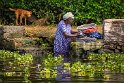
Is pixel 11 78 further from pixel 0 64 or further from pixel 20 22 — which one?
pixel 20 22

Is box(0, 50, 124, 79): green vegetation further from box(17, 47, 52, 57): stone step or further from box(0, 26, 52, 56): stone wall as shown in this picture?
box(0, 26, 52, 56): stone wall

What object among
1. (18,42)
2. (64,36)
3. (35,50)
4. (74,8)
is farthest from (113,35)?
(74,8)

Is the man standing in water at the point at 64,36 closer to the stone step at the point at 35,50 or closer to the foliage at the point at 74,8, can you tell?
the stone step at the point at 35,50

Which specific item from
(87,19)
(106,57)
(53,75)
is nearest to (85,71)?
(53,75)

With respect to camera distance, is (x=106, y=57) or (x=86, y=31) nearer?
(x=106, y=57)

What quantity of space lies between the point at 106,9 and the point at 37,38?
5.17 meters

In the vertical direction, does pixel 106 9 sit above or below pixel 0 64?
above

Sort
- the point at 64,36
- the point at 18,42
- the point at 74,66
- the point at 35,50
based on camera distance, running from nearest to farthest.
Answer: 1. the point at 74,66
2. the point at 64,36
3. the point at 35,50
4. the point at 18,42

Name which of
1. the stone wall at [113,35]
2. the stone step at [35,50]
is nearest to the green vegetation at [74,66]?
the stone wall at [113,35]

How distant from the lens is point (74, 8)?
23672 mm

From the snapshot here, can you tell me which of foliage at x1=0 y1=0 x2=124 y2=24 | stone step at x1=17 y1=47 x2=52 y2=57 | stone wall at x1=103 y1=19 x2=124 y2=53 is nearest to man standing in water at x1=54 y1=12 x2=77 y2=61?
stone step at x1=17 y1=47 x2=52 y2=57

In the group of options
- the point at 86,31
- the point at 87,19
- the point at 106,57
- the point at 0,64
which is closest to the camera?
the point at 0,64

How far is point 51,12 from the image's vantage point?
23.9 metres

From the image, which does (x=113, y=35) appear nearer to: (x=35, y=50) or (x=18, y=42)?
(x=35, y=50)
